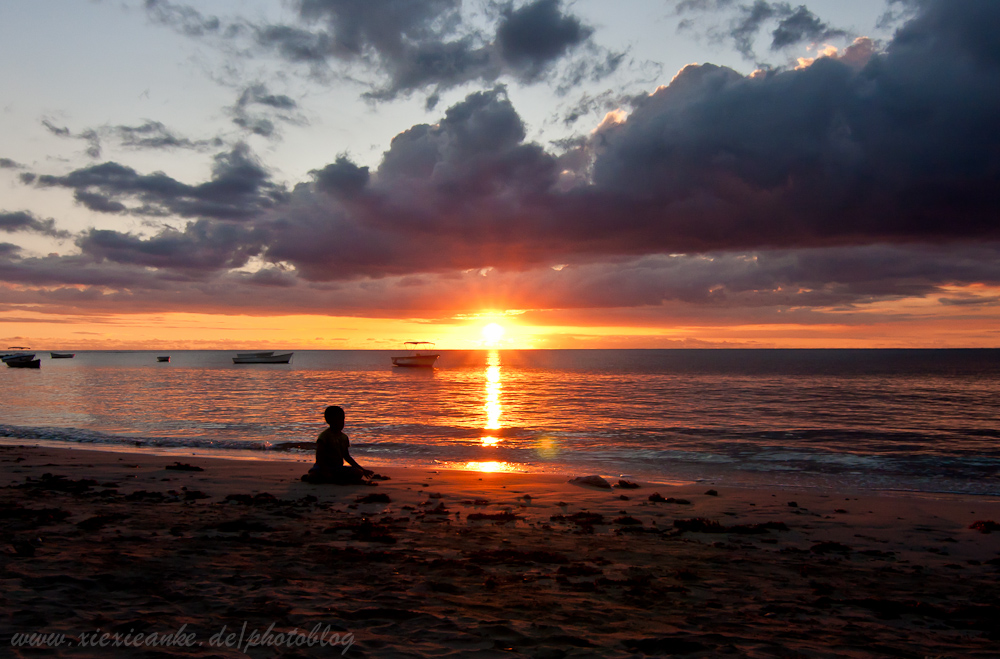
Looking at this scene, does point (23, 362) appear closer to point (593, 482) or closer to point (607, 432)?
point (607, 432)

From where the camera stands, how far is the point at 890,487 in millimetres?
18031

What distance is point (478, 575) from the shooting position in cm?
739

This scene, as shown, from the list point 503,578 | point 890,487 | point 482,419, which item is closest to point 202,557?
point 503,578

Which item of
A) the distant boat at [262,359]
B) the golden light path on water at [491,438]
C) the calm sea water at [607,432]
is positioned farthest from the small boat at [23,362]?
the golden light path on water at [491,438]

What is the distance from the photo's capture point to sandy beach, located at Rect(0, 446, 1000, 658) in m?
5.43

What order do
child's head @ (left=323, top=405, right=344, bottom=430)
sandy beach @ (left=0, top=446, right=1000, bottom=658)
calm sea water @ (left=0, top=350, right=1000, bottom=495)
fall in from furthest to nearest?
calm sea water @ (left=0, top=350, right=1000, bottom=495), child's head @ (left=323, top=405, right=344, bottom=430), sandy beach @ (left=0, top=446, right=1000, bottom=658)

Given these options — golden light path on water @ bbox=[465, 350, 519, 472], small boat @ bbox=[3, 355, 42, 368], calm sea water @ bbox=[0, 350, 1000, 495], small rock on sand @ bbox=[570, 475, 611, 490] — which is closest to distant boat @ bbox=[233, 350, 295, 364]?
small boat @ bbox=[3, 355, 42, 368]

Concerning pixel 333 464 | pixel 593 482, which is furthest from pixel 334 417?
pixel 593 482

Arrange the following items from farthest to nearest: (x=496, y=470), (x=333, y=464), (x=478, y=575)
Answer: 1. (x=496, y=470)
2. (x=333, y=464)
3. (x=478, y=575)

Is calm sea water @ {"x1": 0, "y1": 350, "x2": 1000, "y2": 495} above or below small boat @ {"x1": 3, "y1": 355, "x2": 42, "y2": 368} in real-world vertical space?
below

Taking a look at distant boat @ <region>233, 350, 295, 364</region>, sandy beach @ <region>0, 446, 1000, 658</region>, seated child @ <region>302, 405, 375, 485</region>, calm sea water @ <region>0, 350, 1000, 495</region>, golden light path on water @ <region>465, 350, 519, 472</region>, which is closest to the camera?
sandy beach @ <region>0, 446, 1000, 658</region>

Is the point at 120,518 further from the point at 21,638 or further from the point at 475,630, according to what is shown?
the point at 475,630

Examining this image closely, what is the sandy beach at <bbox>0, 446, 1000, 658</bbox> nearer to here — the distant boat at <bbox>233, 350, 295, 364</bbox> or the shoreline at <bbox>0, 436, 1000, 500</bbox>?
the shoreline at <bbox>0, 436, 1000, 500</bbox>

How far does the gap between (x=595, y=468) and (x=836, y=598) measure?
45.9 ft
